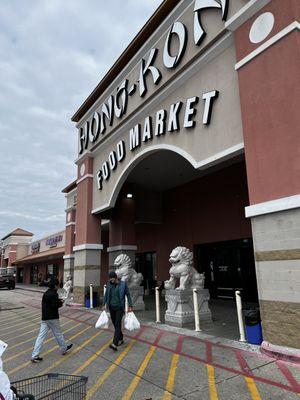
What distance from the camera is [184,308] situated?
10.4 m

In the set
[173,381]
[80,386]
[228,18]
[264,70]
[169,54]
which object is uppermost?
[169,54]

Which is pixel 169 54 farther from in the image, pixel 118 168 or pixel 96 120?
pixel 96 120

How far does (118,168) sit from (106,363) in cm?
952

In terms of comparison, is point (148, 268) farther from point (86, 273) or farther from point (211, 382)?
point (211, 382)

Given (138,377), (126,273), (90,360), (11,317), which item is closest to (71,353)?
(90,360)

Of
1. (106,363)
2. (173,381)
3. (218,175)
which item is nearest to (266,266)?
(173,381)

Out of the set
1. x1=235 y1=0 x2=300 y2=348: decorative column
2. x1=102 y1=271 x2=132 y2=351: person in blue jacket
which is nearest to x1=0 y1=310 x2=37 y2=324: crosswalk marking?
x1=102 y1=271 x2=132 y2=351: person in blue jacket

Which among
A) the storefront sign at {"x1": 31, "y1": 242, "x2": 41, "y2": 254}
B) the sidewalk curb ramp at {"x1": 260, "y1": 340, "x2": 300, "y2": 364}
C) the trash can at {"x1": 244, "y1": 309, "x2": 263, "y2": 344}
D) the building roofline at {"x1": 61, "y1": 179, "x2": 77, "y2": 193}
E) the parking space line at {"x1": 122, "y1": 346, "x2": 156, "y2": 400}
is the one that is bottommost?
the parking space line at {"x1": 122, "y1": 346, "x2": 156, "y2": 400}

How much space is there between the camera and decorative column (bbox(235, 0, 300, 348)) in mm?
6859

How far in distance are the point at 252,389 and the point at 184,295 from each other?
17.6 ft

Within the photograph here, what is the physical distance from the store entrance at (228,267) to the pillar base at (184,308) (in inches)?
230

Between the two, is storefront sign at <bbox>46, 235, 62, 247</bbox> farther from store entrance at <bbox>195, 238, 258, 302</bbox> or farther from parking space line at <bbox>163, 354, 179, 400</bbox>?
parking space line at <bbox>163, 354, 179, 400</bbox>

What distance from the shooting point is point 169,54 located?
11.6 meters

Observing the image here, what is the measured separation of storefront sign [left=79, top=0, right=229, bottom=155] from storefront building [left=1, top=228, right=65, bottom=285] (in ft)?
75.6
